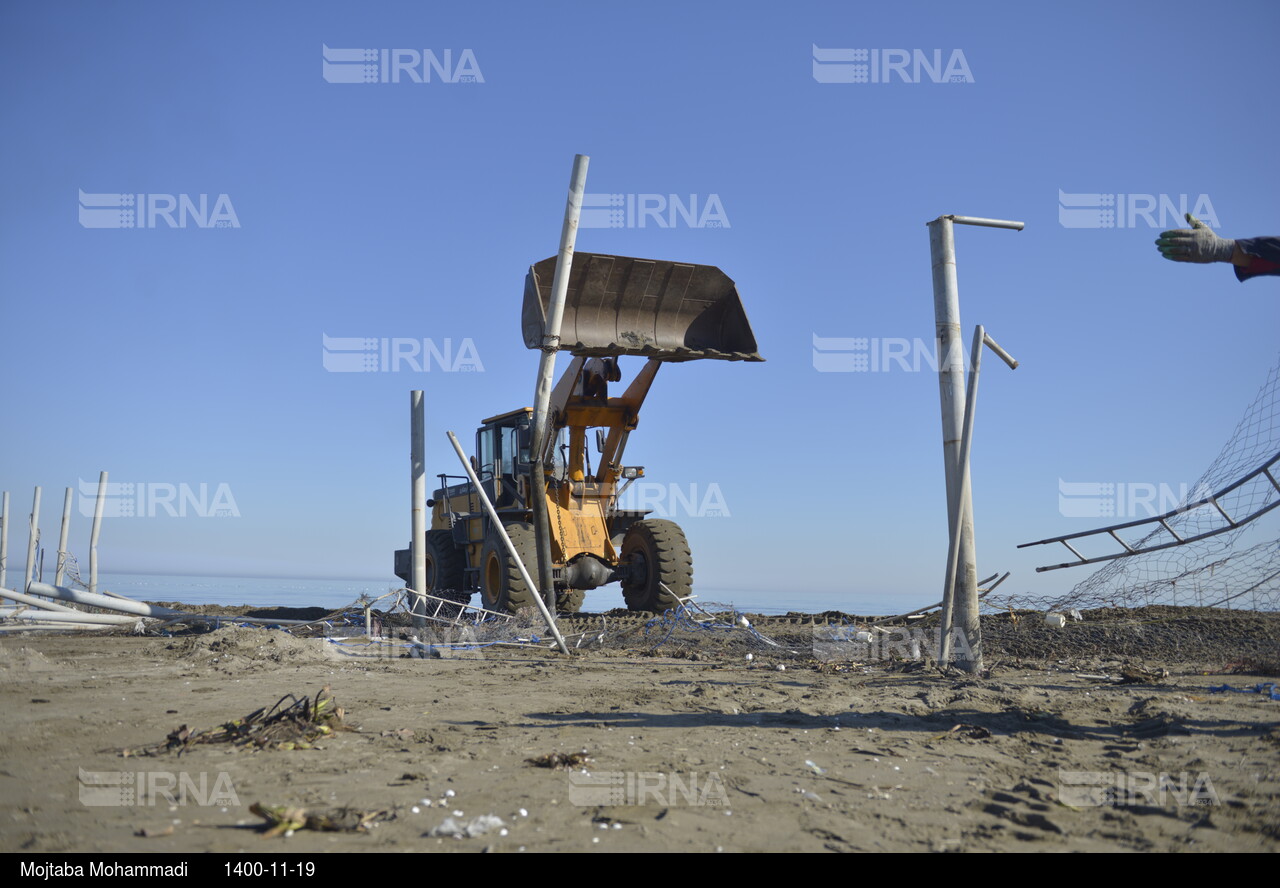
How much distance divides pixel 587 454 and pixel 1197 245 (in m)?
9.80

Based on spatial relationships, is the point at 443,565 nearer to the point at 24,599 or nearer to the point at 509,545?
the point at 509,545

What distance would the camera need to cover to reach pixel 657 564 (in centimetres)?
1305

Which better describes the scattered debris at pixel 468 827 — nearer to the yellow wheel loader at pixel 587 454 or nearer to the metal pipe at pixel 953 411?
the metal pipe at pixel 953 411

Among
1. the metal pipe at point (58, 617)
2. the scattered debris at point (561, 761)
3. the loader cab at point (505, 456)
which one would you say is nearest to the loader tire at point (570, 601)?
the loader cab at point (505, 456)

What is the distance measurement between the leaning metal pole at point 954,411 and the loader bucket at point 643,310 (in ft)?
13.6

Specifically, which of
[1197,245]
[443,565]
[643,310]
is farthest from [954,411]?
[443,565]

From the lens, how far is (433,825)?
3465 mm

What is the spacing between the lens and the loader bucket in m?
11.5

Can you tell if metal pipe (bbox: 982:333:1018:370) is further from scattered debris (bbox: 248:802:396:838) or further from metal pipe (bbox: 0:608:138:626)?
metal pipe (bbox: 0:608:138:626)

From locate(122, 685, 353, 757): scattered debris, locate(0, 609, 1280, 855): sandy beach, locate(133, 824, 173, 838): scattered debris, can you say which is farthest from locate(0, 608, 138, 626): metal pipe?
locate(133, 824, 173, 838): scattered debris

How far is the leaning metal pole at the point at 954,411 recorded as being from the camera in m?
7.71

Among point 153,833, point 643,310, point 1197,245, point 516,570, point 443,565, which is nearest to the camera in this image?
point 153,833
